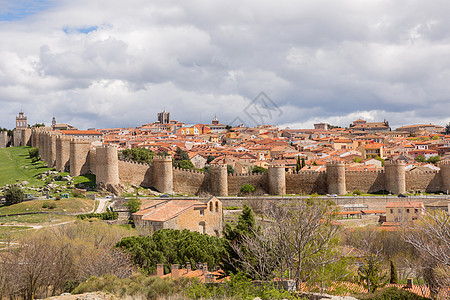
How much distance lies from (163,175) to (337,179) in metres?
15.2

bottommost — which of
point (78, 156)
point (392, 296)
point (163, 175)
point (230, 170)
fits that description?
point (392, 296)

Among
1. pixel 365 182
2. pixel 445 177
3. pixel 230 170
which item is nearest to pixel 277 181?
pixel 365 182

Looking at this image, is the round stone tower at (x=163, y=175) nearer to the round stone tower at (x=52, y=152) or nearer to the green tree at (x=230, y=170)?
the round stone tower at (x=52, y=152)

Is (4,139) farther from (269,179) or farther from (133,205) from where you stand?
(133,205)

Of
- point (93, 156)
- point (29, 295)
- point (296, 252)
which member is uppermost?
point (93, 156)

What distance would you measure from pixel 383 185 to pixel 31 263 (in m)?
35.4

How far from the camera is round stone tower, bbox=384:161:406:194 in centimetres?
4788

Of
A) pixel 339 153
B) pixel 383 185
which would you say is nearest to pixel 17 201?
pixel 383 185

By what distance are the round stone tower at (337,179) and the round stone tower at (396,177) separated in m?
3.96

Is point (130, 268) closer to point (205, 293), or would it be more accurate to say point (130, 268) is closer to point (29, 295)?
point (29, 295)

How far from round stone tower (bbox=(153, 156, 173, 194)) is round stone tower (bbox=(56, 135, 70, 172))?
7.38m

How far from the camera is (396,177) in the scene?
47969 millimetres

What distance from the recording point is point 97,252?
24266mm

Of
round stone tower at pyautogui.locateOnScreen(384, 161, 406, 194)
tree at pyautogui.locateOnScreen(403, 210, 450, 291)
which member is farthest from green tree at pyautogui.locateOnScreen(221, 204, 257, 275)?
round stone tower at pyautogui.locateOnScreen(384, 161, 406, 194)
